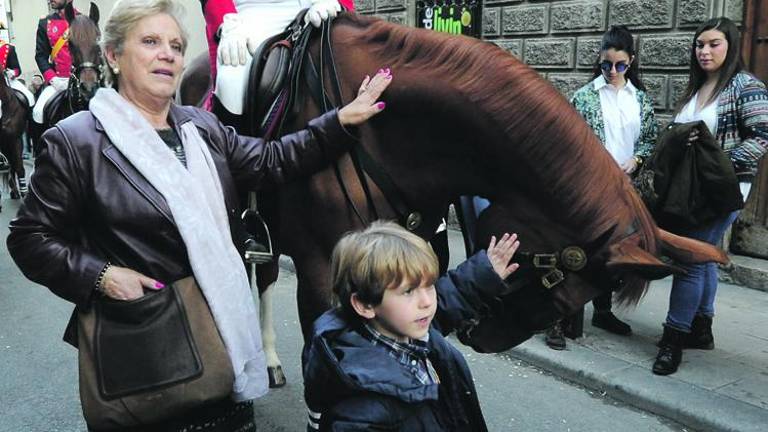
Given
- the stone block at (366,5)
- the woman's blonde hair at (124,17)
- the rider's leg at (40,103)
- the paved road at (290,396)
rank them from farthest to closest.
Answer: the rider's leg at (40,103) → the stone block at (366,5) → the paved road at (290,396) → the woman's blonde hair at (124,17)

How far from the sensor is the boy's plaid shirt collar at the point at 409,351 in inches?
72.0

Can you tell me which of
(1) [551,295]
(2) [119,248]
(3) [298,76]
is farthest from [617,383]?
(2) [119,248]

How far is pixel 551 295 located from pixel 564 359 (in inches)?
101

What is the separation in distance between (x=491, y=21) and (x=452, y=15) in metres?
0.66

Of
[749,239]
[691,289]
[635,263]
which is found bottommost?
[749,239]

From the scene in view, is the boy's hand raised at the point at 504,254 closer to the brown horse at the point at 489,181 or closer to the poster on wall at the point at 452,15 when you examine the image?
the brown horse at the point at 489,181

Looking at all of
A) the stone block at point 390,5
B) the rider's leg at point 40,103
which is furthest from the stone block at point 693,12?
the rider's leg at point 40,103

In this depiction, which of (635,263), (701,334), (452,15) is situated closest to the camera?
(635,263)

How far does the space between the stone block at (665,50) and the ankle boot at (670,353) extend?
9.53ft

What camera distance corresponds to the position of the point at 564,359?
4539mm

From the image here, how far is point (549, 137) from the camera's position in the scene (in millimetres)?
2160

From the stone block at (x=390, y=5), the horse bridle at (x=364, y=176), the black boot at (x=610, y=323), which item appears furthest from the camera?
the stone block at (x=390, y=5)

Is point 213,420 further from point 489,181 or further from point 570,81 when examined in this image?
point 570,81

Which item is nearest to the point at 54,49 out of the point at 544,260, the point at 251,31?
the point at 251,31
